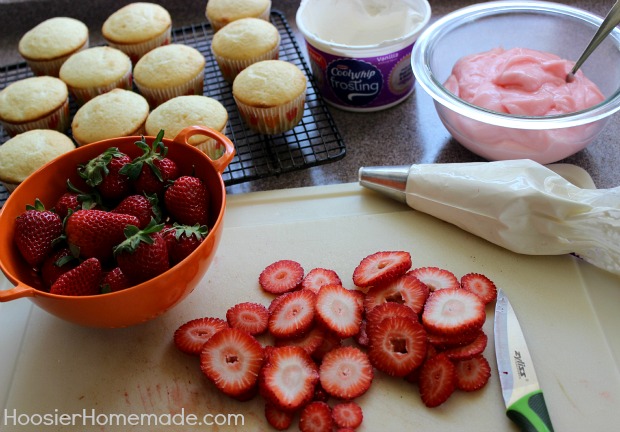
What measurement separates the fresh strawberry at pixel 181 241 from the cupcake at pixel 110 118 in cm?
48

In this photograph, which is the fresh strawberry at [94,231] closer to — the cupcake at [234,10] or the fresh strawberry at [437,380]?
the fresh strawberry at [437,380]

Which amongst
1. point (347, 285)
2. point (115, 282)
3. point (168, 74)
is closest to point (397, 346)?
point (347, 285)

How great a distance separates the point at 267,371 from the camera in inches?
37.1

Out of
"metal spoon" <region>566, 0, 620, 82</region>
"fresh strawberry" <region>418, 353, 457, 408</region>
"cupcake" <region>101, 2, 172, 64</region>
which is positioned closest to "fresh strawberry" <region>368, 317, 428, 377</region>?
"fresh strawberry" <region>418, 353, 457, 408</region>

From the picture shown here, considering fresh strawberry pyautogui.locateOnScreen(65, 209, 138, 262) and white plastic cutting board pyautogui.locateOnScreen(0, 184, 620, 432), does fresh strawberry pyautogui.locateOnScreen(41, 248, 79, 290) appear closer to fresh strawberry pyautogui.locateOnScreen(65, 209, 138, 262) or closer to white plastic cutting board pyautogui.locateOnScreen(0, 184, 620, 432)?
fresh strawberry pyautogui.locateOnScreen(65, 209, 138, 262)

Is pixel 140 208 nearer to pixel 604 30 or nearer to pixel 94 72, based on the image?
pixel 94 72

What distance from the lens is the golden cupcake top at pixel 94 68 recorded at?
1542 mm

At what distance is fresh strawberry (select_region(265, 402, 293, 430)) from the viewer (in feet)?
3.04

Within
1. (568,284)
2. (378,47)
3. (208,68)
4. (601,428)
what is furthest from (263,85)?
(601,428)

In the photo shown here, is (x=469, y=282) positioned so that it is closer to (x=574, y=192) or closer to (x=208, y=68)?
(x=574, y=192)

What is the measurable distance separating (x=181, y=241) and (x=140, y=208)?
0.36 ft

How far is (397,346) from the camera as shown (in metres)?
0.98

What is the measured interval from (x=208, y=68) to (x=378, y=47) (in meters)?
0.61

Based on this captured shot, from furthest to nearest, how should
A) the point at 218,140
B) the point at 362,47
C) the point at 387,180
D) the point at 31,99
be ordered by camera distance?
1. the point at 31,99
2. the point at 362,47
3. the point at 387,180
4. the point at 218,140
